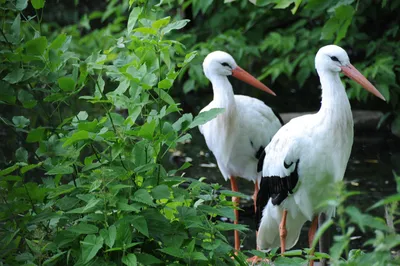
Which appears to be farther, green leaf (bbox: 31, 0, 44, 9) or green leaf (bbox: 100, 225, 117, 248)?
green leaf (bbox: 31, 0, 44, 9)

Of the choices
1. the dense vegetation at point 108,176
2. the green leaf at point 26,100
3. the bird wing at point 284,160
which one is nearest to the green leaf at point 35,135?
the dense vegetation at point 108,176

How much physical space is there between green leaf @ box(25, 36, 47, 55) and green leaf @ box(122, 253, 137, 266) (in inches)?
37.1

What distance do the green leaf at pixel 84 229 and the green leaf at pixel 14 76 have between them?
2.19 feet

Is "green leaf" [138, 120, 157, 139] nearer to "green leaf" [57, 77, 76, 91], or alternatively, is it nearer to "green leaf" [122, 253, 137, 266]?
"green leaf" [57, 77, 76, 91]

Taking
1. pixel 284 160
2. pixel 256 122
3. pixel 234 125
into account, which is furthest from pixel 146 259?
pixel 256 122

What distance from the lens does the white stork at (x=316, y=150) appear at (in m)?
4.98

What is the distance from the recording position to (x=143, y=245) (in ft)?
12.1

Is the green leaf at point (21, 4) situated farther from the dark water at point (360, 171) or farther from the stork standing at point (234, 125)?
the dark water at point (360, 171)

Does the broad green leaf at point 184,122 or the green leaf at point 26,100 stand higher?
the green leaf at point 26,100

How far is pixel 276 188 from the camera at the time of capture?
5.34m

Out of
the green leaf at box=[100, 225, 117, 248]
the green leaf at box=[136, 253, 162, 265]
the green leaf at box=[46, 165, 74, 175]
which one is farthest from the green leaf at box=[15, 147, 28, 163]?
the green leaf at box=[136, 253, 162, 265]

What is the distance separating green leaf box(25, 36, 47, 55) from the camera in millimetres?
3539

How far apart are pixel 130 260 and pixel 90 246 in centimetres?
17

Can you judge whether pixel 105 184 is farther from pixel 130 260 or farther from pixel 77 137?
pixel 130 260
